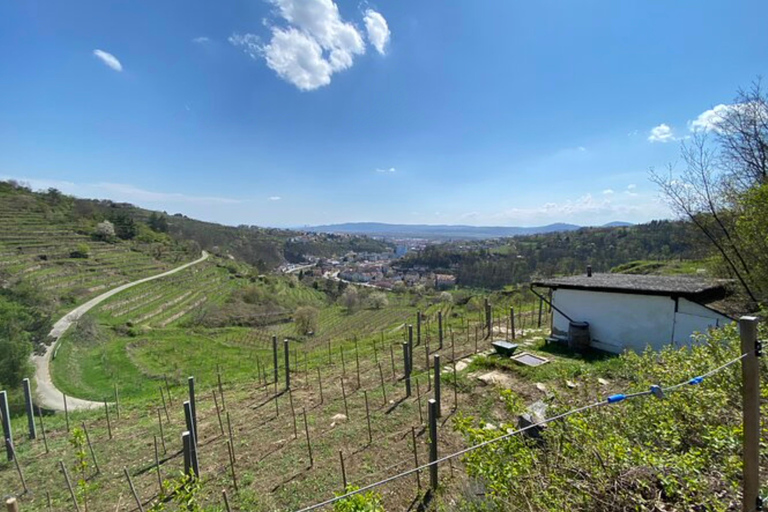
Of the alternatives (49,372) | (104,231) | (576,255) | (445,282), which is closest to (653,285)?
(49,372)

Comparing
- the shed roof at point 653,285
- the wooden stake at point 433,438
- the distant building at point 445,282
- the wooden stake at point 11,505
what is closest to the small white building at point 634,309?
the shed roof at point 653,285

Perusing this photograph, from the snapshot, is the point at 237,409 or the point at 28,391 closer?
the point at 28,391

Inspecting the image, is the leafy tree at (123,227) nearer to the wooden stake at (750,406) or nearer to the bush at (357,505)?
the bush at (357,505)

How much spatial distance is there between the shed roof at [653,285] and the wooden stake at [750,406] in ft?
26.1

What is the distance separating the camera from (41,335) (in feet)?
51.6

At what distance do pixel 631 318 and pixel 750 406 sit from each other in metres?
8.79

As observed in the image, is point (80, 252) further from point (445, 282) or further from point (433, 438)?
point (445, 282)

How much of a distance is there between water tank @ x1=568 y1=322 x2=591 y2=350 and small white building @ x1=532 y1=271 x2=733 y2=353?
0.04 meters

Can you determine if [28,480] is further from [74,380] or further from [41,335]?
[41,335]

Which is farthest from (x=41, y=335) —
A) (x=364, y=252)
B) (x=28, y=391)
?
(x=364, y=252)

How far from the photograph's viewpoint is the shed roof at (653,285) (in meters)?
8.07

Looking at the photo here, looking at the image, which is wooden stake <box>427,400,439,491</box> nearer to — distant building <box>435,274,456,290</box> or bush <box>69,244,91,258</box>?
bush <box>69,244,91,258</box>

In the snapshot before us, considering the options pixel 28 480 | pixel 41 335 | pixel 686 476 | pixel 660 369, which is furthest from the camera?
pixel 41 335

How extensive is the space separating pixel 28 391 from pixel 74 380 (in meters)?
10.0
